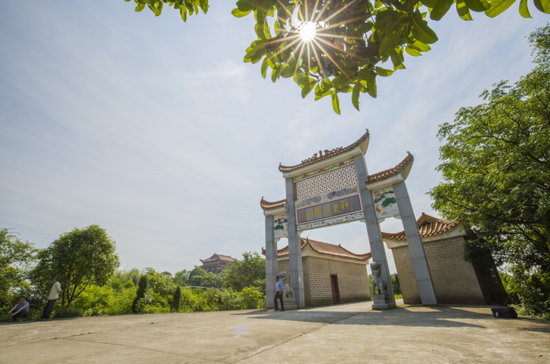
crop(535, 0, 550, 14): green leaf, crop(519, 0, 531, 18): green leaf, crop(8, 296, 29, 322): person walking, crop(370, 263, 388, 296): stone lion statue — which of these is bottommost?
crop(8, 296, 29, 322): person walking

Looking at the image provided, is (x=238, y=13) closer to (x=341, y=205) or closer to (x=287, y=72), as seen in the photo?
(x=287, y=72)

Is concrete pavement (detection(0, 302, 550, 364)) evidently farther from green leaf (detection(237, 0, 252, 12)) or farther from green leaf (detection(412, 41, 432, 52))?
green leaf (detection(237, 0, 252, 12))

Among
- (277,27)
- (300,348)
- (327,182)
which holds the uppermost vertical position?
(327,182)

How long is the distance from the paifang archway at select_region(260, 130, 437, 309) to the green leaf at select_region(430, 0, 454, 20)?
7652mm

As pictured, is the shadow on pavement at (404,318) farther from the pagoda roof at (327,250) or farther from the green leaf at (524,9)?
the pagoda roof at (327,250)

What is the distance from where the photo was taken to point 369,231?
27.6 ft

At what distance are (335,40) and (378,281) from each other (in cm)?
737

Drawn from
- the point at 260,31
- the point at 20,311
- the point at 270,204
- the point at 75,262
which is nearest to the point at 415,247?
the point at 270,204

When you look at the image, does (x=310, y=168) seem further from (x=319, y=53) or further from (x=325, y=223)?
(x=319, y=53)

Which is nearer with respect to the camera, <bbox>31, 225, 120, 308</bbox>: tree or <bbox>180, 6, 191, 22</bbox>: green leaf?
<bbox>180, 6, 191, 22</bbox>: green leaf

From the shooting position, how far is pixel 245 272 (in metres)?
18.2

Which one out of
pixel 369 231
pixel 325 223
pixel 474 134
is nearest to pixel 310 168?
pixel 325 223

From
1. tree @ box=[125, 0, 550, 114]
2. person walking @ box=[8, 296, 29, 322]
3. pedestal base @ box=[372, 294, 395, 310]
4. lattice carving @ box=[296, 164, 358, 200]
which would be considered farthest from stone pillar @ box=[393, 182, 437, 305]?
person walking @ box=[8, 296, 29, 322]

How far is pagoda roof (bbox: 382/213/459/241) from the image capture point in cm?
842
